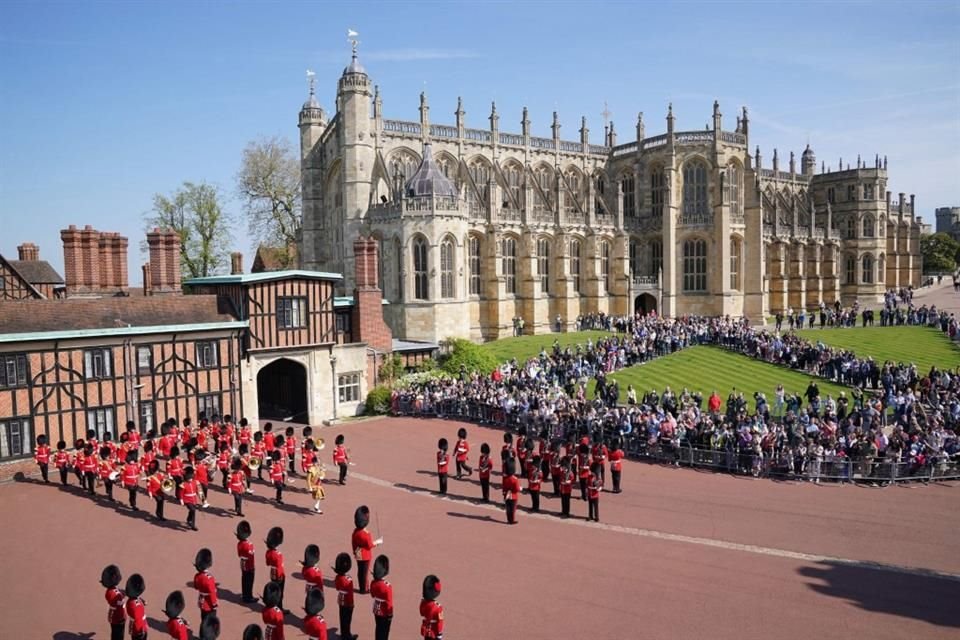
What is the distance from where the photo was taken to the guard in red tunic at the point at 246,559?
12.0 m

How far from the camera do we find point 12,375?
21.0 m

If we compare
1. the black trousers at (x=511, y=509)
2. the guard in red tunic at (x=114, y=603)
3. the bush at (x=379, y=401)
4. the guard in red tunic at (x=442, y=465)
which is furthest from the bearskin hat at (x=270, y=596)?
the bush at (x=379, y=401)

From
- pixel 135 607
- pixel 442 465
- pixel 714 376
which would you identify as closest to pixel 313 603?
pixel 135 607

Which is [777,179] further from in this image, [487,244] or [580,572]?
[580,572]

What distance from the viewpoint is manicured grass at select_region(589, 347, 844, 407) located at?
29469mm

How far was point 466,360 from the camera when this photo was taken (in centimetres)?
3344

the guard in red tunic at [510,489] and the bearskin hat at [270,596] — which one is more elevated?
the bearskin hat at [270,596]

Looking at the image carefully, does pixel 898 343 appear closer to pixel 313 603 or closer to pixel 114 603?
pixel 313 603

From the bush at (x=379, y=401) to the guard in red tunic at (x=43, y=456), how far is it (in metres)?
11.9

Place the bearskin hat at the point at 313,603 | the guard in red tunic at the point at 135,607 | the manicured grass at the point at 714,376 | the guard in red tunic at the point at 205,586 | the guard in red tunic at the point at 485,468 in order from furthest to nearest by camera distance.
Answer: the manicured grass at the point at 714,376
the guard in red tunic at the point at 485,468
the guard in red tunic at the point at 205,586
the guard in red tunic at the point at 135,607
the bearskin hat at the point at 313,603

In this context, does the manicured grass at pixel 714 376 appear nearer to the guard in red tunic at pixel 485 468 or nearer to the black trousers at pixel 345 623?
the guard in red tunic at pixel 485 468

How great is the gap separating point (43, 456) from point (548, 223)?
35.5m

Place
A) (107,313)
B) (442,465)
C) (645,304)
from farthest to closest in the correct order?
(645,304) → (107,313) → (442,465)

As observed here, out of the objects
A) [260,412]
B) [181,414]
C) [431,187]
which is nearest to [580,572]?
[181,414]
